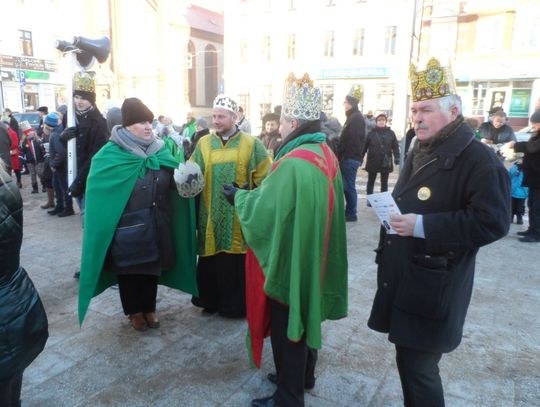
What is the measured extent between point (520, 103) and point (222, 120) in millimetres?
27359

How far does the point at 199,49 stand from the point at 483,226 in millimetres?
45060

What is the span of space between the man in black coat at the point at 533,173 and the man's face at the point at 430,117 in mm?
4430

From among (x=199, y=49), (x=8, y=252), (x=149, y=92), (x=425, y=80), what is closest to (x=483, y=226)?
(x=425, y=80)

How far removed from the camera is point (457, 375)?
9.46 feet

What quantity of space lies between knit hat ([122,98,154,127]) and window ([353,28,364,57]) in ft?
91.5

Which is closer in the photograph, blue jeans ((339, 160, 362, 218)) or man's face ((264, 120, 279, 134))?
man's face ((264, 120, 279, 134))

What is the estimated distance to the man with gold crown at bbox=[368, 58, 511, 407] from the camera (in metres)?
1.78

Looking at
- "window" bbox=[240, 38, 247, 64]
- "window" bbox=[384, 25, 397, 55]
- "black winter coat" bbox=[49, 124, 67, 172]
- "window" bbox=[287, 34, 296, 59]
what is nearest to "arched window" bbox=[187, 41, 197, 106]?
"window" bbox=[240, 38, 247, 64]

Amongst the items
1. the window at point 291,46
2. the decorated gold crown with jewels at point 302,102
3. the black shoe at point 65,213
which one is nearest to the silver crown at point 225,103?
the decorated gold crown with jewels at point 302,102

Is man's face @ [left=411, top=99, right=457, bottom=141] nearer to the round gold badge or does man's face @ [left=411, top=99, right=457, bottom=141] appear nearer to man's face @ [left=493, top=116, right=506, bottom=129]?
the round gold badge

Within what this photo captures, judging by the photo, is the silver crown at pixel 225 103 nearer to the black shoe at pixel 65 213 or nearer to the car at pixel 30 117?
the black shoe at pixel 65 213

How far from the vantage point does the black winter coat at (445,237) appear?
69.8 inches

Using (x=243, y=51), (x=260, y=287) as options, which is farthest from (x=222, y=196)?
(x=243, y=51)

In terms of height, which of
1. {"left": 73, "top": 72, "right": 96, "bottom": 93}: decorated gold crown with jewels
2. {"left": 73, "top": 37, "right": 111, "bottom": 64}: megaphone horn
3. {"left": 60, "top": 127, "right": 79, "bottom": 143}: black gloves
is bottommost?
{"left": 60, "top": 127, "right": 79, "bottom": 143}: black gloves
